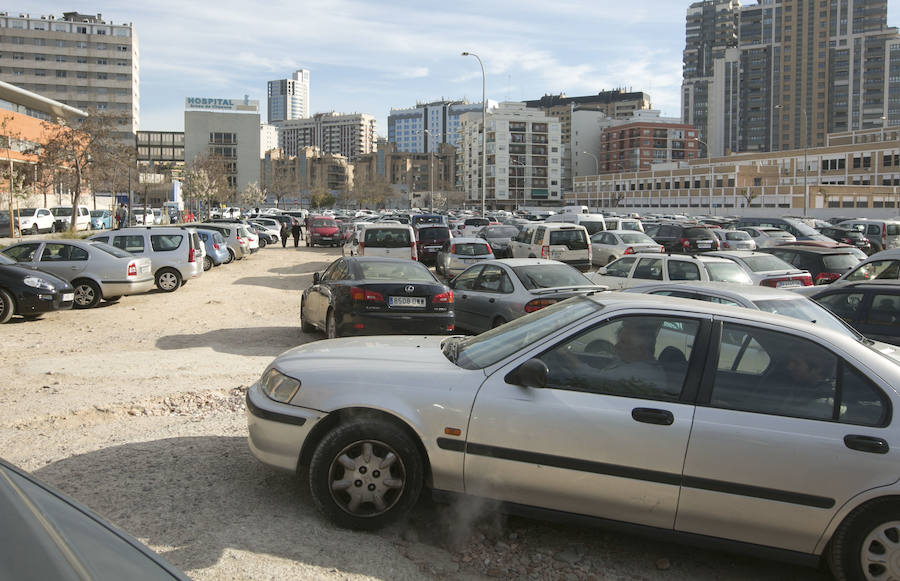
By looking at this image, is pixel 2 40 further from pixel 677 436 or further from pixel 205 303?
pixel 677 436

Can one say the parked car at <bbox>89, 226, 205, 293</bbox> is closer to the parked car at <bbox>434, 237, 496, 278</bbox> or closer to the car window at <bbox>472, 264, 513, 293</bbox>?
the parked car at <bbox>434, 237, 496, 278</bbox>

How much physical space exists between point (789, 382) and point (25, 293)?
1392 cm

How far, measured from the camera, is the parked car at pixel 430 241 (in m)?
29.4

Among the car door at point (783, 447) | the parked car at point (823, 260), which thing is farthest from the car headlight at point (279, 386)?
the parked car at point (823, 260)

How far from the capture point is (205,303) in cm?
1739

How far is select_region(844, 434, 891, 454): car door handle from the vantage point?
3.93 meters

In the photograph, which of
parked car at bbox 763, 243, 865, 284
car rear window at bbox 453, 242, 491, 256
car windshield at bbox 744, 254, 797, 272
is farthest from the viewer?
car rear window at bbox 453, 242, 491, 256

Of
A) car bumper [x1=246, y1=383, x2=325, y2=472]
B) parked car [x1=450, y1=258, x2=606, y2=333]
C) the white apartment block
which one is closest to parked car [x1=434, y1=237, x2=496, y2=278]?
parked car [x1=450, y1=258, x2=606, y2=333]

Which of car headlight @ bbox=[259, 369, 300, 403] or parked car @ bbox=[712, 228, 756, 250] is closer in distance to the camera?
car headlight @ bbox=[259, 369, 300, 403]

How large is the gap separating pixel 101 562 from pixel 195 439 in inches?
191

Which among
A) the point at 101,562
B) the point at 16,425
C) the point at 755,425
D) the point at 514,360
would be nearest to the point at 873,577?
the point at 755,425

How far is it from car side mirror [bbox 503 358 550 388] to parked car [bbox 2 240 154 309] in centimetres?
1482

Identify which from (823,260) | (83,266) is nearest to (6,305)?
A: (83,266)

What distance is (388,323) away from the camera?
1084 centimetres
